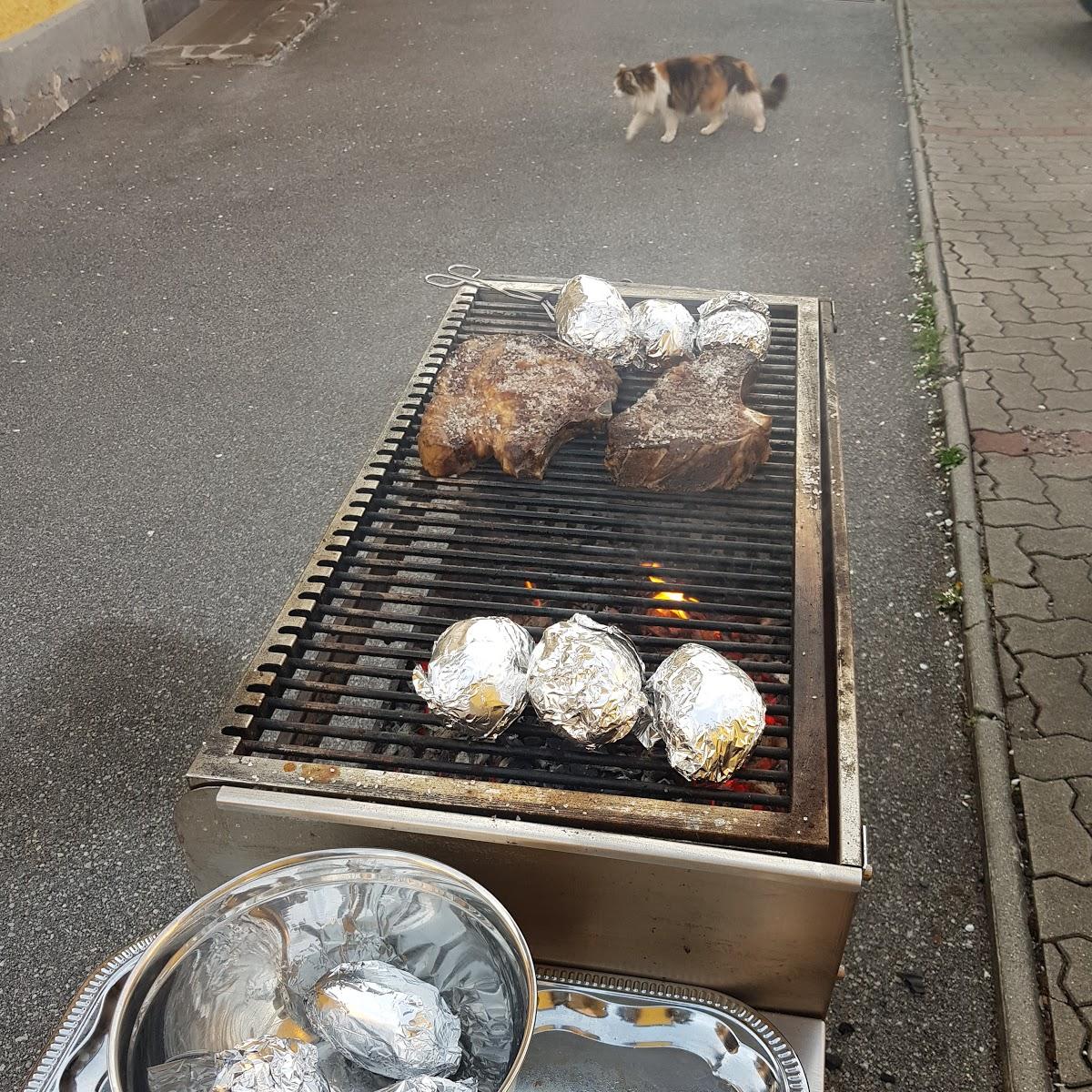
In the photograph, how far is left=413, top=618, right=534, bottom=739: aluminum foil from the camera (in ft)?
6.58

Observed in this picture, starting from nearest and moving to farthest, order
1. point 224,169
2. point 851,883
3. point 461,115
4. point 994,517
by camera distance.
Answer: point 851,883 → point 994,517 → point 224,169 → point 461,115

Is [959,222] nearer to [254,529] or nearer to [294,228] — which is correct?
[294,228]

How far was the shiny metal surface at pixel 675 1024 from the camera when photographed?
1.84 m

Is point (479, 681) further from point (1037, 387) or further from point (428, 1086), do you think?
point (1037, 387)

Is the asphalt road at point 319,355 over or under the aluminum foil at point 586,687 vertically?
under

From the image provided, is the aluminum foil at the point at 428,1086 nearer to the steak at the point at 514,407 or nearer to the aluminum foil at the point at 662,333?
the steak at the point at 514,407

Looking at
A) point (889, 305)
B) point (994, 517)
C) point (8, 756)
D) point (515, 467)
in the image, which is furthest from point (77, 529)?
point (889, 305)

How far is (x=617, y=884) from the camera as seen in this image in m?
1.84

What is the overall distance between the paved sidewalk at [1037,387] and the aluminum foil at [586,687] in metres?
1.57

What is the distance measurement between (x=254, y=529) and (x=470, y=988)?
281cm

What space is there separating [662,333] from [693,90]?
5445 mm

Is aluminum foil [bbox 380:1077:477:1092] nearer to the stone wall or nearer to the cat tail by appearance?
the cat tail

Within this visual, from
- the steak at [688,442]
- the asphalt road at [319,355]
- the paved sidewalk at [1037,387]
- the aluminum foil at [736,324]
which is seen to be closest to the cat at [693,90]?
the asphalt road at [319,355]

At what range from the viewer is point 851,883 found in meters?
1.70
